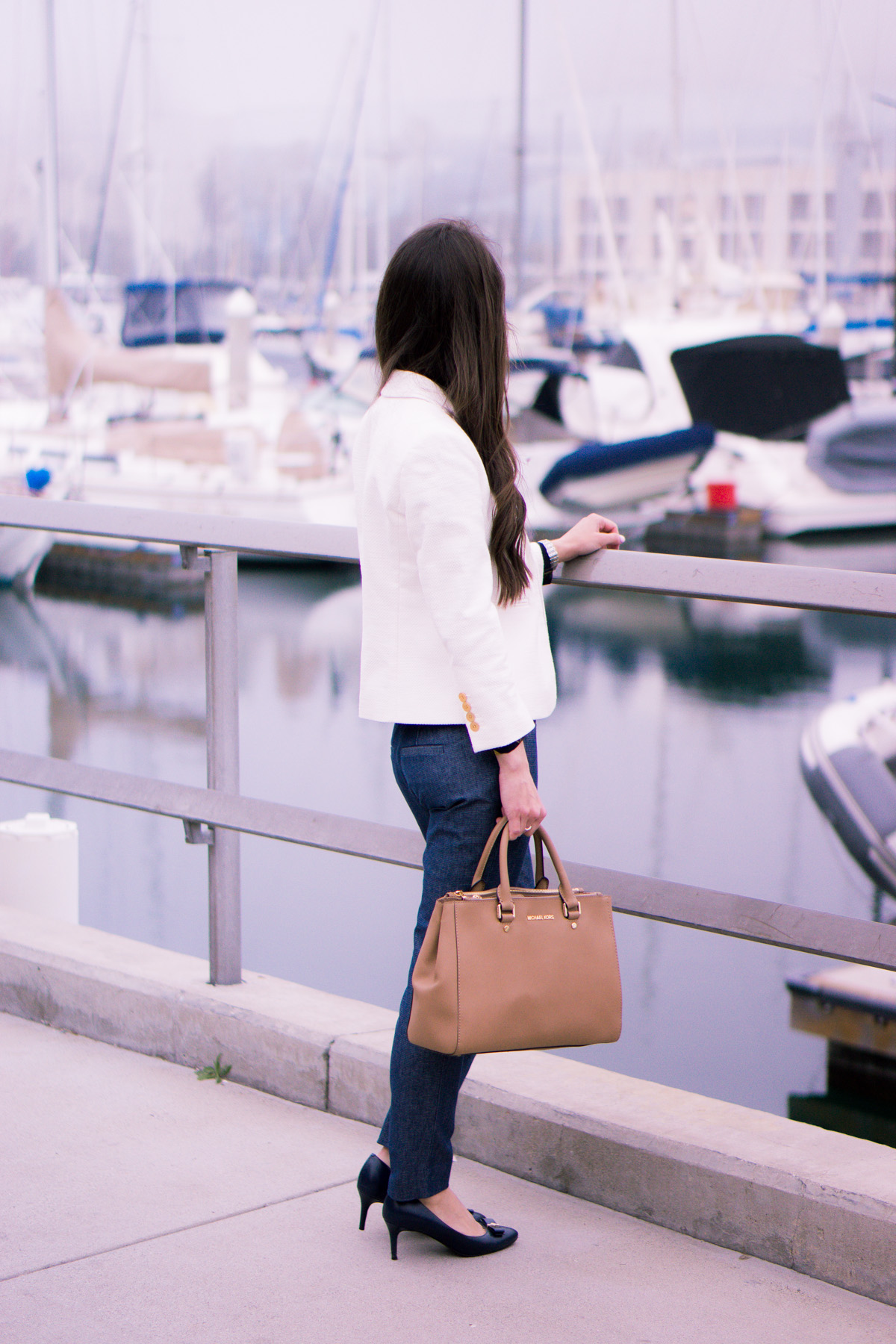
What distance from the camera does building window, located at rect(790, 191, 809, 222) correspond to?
3403cm

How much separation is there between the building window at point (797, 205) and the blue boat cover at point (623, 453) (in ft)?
16.4

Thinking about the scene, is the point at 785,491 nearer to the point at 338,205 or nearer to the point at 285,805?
the point at 338,205

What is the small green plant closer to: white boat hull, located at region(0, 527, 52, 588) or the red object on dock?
white boat hull, located at region(0, 527, 52, 588)

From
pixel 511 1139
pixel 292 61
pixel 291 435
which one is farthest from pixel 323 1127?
pixel 292 61

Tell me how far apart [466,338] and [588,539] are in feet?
1.45

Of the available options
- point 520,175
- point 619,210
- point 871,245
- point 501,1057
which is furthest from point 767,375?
point 501,1057

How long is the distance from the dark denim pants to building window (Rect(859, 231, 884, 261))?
34.8 m

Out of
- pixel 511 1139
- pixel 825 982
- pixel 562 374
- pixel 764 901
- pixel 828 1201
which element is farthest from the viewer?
pixel 562 374

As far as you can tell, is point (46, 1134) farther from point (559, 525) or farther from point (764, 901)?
point (559, 525)

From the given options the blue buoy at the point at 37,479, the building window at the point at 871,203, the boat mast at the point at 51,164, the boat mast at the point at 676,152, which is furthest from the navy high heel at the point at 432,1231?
→ the building window at the point at 871,203

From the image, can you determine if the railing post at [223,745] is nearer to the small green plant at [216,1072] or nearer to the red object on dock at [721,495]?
the small green plant at [216,1072]

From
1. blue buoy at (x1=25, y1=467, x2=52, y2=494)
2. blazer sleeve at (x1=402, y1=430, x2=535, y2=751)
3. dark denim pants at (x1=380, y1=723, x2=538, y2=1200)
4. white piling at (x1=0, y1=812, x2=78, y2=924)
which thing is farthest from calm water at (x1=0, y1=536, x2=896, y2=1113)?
blazer sleeve at (x1=402, y1=430, x2=535, y2=751)

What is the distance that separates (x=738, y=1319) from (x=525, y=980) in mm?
569

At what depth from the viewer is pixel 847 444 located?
35.4 meters
